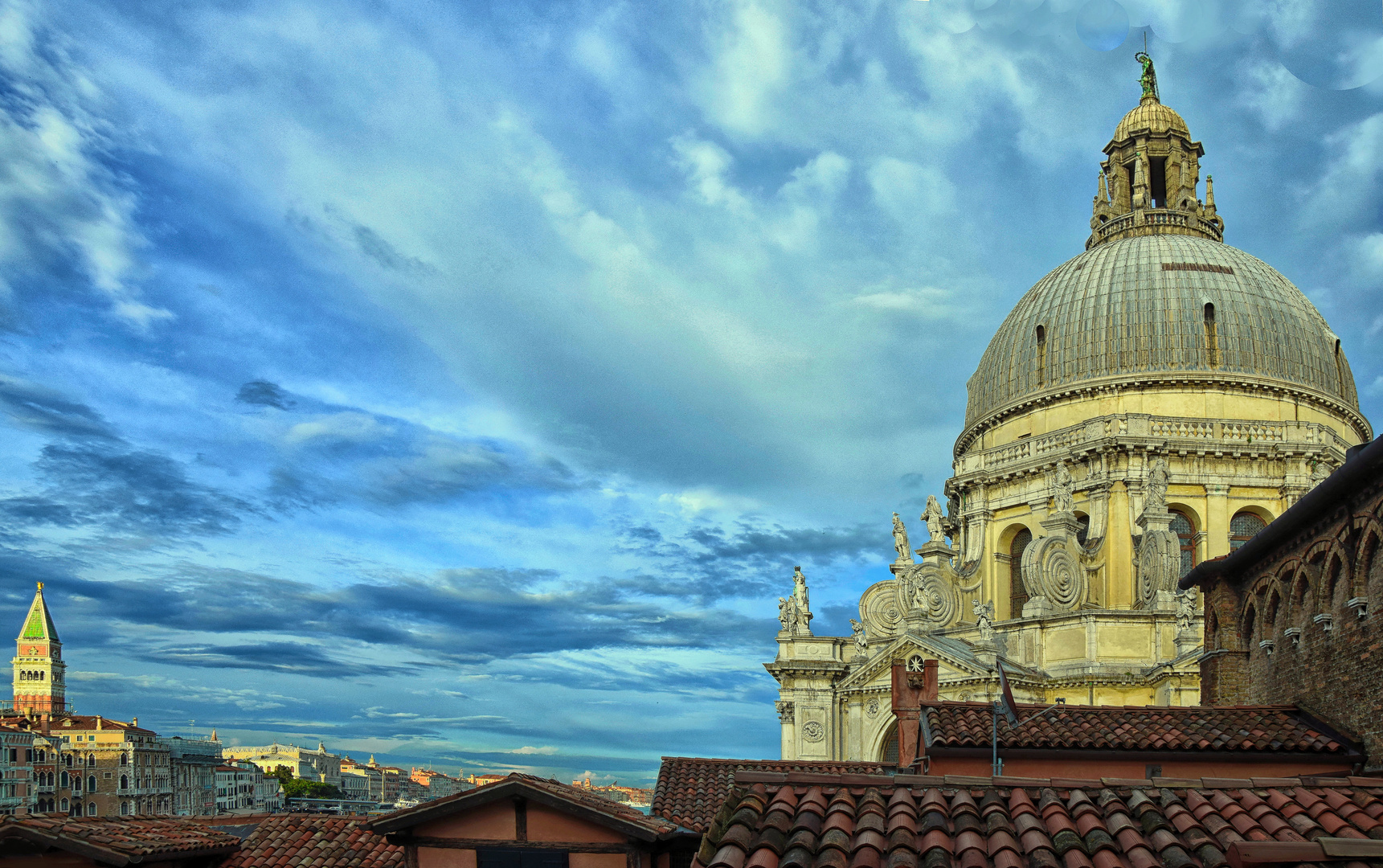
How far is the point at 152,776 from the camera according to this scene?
115562 millimetres

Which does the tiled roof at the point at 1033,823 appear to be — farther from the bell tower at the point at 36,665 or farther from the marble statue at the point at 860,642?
the bell tower at the point at 36,665

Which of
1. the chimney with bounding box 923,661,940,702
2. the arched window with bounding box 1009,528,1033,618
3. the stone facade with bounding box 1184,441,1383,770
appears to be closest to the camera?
the stone facade with bounding box 1184,441,1383,770

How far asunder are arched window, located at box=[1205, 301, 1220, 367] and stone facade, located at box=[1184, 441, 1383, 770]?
31.0 meters

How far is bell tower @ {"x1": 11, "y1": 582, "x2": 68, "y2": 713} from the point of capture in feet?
465

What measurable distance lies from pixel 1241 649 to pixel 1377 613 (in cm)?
768

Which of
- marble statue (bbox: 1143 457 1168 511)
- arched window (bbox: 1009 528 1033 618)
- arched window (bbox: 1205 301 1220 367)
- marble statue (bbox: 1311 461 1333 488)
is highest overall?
arched window (bbox: 1205 301 1220 367)

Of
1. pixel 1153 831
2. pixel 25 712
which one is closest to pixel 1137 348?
pixel 1153 831

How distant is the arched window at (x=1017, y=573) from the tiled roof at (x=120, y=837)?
40.3 meters

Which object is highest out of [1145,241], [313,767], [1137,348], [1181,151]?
[1181,151]

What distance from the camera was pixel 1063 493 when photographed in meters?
49.9

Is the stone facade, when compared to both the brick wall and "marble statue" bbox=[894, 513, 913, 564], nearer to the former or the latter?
the brick wall

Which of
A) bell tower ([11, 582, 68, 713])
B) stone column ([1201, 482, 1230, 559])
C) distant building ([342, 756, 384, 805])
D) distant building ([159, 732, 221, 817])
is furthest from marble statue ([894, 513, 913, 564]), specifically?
distant building ([342, 756, 384, 805])

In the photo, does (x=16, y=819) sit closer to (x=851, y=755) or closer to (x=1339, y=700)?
(x=1339, y=700)

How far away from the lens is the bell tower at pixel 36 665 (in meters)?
142
